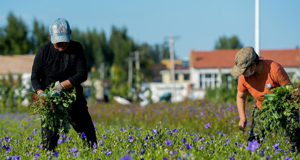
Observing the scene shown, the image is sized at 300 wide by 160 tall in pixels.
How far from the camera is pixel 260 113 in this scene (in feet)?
16.2

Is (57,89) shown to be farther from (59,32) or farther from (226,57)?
(226,57)

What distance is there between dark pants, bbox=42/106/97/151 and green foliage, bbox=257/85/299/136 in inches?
79.9

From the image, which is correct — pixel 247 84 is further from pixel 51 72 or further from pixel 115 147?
pixel 51 72

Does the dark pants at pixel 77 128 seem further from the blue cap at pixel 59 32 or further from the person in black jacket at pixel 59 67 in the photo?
the blue cap at pixel 59 32

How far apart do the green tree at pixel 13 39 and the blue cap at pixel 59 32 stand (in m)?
61.2

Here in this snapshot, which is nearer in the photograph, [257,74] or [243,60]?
[243,60]

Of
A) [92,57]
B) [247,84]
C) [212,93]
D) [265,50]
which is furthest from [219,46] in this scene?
[247,84]

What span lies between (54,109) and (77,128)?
0.60 meters

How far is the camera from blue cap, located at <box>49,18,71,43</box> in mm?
4703

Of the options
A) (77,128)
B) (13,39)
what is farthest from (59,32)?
(13,39)

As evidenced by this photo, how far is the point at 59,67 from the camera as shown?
4.95 metres

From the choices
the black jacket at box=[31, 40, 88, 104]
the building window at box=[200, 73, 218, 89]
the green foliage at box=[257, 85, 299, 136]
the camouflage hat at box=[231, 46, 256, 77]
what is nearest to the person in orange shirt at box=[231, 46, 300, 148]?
the camouflage hat at box=[231, 46, 256, 77]

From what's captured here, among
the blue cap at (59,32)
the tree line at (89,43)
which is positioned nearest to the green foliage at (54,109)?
the blue cap at (59,32)

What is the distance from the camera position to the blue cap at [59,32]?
185 inches
